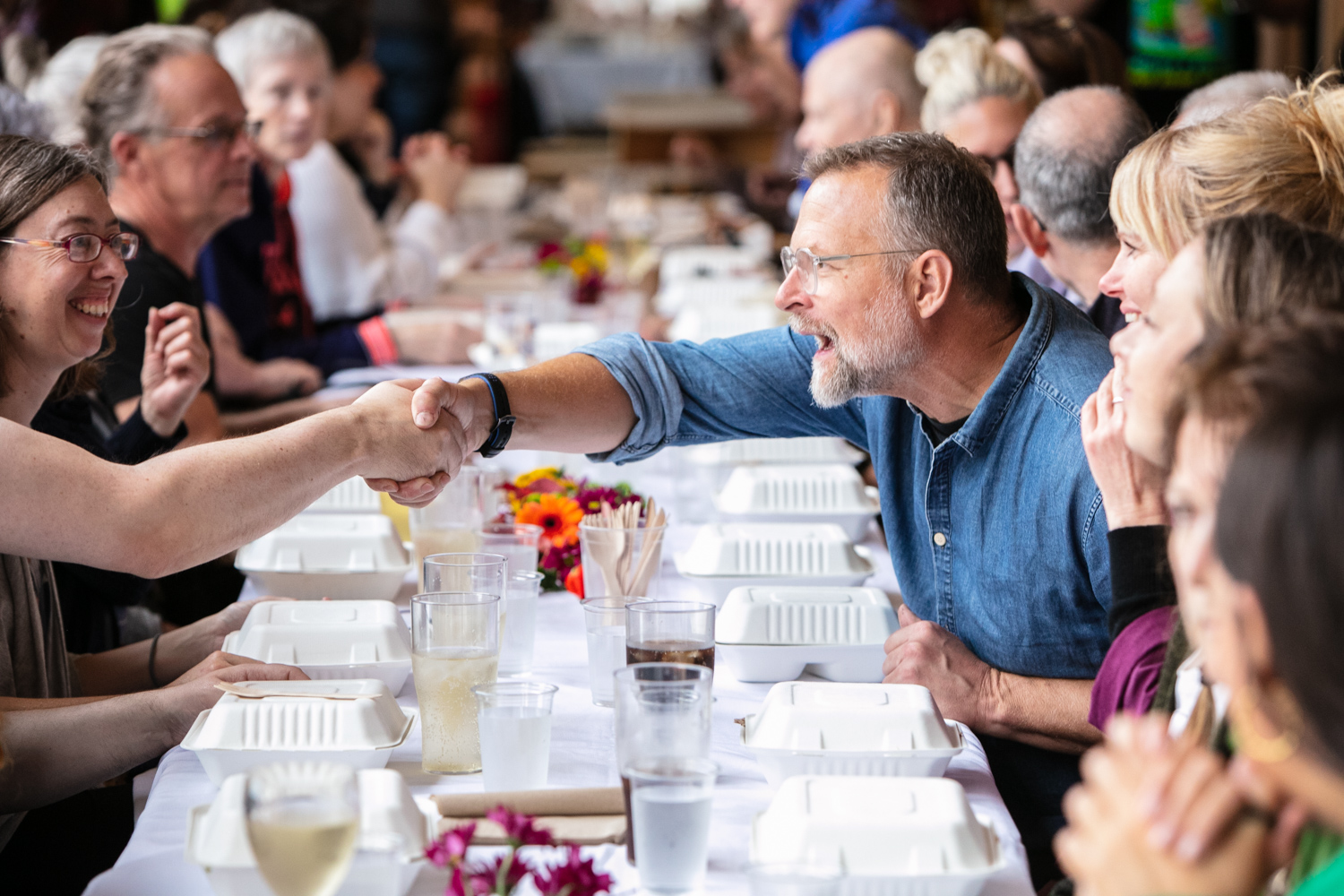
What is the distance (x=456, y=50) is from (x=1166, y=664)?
10.5 meters

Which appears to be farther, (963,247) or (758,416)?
(758,416)

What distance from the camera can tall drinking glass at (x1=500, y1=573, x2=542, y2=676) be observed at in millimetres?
1558

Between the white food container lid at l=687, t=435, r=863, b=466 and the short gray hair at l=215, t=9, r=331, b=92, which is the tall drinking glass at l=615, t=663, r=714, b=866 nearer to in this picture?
the white food container lid at l=687, t=435, r=863, b=466

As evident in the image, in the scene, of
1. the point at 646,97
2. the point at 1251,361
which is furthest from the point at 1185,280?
the point at 646,97

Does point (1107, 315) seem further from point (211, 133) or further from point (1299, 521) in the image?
point (211, 133)

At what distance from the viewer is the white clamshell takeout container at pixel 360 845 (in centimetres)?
98

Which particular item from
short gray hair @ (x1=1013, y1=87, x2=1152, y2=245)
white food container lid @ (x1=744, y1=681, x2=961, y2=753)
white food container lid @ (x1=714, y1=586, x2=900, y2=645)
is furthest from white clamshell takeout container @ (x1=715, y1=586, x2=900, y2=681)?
short gray hair @ (x1=1013, y1=87, x2=1152, y2=245)

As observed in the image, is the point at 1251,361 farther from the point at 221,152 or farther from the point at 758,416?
the point at 221,152

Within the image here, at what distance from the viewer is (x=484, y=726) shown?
1202 millimetres

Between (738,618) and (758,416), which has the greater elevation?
(758,416)

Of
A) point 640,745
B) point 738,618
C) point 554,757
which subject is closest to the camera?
point 640,745

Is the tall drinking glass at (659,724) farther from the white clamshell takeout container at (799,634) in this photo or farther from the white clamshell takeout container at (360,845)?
the white clamshell takeout container at (799,634)

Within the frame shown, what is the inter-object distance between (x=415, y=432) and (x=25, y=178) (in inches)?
23.7

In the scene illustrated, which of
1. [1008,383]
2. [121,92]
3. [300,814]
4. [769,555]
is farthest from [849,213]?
[121,92]
